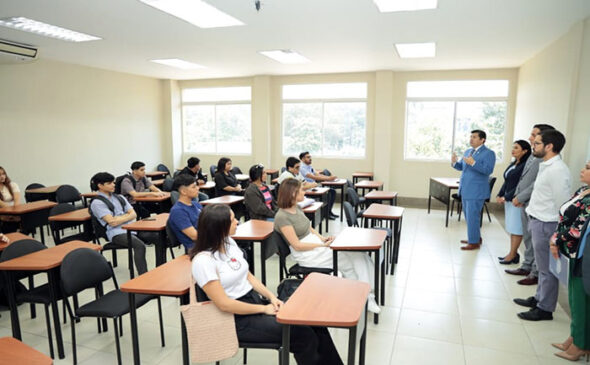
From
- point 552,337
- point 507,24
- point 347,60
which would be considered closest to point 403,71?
point 347,60

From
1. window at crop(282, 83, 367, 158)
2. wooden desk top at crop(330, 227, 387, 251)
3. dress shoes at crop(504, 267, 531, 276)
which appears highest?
window at crop(282, 83, 367, 158)

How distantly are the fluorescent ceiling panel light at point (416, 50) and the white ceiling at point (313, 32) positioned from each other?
128 mm

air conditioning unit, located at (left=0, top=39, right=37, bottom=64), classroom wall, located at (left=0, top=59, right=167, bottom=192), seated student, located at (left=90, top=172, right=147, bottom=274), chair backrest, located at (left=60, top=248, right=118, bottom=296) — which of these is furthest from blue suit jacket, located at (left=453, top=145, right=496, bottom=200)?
classroom wall, located at (left=0, top=59, right=167, bottom=192)

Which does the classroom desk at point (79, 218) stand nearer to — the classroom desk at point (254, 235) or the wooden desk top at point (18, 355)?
the classroom desk at point (254, 235)

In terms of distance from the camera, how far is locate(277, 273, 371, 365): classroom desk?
183 cm

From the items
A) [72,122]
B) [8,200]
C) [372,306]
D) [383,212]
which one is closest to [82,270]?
[372,306]

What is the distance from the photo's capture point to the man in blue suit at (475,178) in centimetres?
498

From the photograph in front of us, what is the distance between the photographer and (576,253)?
250 cm

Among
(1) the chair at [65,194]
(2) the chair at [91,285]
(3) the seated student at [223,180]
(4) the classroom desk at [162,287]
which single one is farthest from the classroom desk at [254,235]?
(1) the chair at [65,194]

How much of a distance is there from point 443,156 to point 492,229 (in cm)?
253

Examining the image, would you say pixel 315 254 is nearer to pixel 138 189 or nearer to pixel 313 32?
pixel 313 32

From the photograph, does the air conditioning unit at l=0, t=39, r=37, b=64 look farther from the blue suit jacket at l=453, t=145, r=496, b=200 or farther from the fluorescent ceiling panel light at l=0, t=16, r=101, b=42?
the blue suit jacket at l=453, t=145, r=496, b=200

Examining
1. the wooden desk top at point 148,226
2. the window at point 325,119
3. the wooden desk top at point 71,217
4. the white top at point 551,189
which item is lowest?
the wooden desk top at point 71,217

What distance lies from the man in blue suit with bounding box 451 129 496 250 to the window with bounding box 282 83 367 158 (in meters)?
4.02
